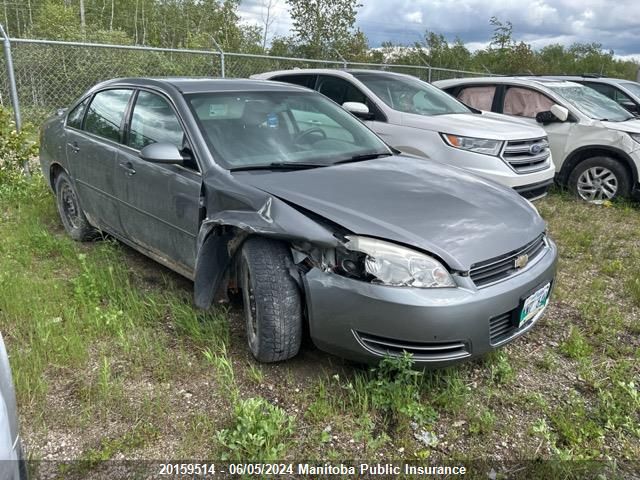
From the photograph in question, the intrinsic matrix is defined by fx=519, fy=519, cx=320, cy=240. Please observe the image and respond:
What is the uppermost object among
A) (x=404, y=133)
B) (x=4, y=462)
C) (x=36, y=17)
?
(x=36, y=17)

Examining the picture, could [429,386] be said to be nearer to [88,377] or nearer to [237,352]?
[237,352]

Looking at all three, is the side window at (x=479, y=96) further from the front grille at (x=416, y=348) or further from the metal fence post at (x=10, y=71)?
the metal fence post at (x=10, y=71)

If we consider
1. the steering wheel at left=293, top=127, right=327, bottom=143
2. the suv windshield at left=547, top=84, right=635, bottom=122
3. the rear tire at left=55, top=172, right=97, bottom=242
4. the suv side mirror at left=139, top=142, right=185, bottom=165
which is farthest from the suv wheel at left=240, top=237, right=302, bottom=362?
the suv windshield at left=547, top=84, right=635, bottom=122

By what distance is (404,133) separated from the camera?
19.2 ft

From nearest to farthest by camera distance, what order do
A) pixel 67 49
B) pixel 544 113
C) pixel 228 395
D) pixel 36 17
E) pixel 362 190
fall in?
1. pixel 228 395
2. pixel 362 190
3. pixel 544 113
4. pixel 67 49
5. pixel 36 17

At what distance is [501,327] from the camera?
2568mm

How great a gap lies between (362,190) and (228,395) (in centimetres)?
130

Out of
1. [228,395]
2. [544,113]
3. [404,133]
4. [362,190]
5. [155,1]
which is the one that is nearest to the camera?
[228,395]

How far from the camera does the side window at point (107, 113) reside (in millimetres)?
4031

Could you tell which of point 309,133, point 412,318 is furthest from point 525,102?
point 412,318

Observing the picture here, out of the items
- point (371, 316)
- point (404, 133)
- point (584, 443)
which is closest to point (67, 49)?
point (404, 133)

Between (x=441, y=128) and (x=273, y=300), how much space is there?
146 inches

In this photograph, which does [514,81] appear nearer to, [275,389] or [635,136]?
[635,136]

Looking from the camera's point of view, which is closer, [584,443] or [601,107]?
[584,443]
